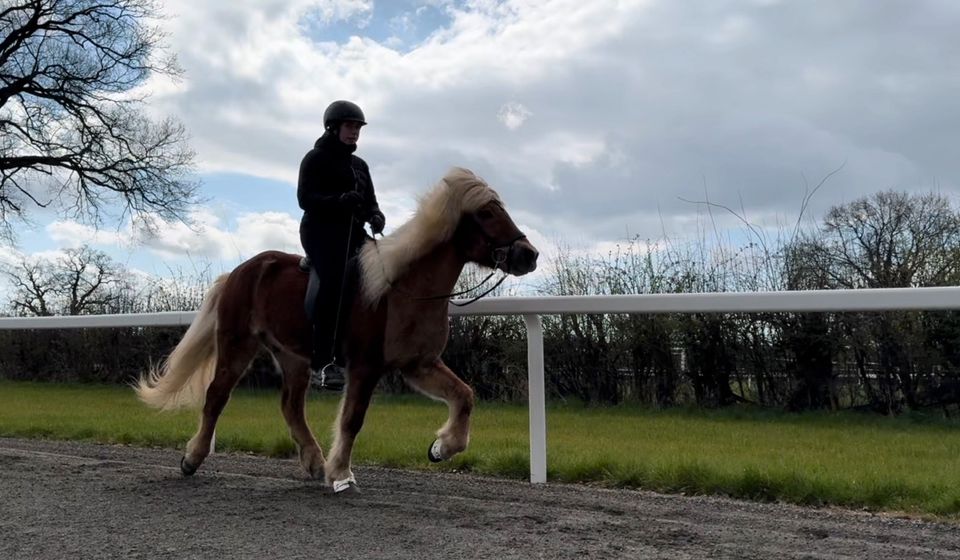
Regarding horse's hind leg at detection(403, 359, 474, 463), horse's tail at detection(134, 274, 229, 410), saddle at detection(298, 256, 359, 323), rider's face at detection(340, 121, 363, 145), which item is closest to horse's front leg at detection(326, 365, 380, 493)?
horse's hind leg at detection(403, 359, 474, 463)

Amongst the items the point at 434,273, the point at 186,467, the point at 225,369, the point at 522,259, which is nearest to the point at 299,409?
the point at 225,369

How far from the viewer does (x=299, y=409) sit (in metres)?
6.70

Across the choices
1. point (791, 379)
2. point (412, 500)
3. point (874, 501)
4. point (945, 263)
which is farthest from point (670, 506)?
point (945, 263)

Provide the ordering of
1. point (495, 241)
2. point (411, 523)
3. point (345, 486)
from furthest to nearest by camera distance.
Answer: point (345, 486), point (495, 241), point (411, 523)

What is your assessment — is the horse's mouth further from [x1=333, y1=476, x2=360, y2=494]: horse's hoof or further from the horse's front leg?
[x1=333, y1=476, x2=360, y2=494]: horse's hoof

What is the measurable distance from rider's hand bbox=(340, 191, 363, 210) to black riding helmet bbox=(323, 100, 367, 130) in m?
0.55

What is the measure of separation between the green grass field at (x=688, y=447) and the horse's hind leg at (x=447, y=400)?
35.4 inches

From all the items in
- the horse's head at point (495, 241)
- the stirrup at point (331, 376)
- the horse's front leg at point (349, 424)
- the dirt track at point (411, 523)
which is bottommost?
the dirt track at point (411, 523)

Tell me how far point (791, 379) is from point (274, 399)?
23.4ft

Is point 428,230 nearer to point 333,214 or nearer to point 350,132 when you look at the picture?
point 333,214

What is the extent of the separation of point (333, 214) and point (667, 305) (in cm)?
228

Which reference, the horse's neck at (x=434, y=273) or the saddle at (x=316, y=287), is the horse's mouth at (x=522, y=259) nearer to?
the horse's neck at (x=434, y=273)

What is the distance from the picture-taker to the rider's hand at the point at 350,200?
5.79 metres

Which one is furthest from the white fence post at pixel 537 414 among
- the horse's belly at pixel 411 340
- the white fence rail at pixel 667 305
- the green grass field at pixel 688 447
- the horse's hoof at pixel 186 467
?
the horse's hoof at pixel 186 467
